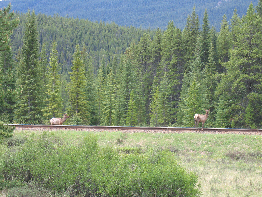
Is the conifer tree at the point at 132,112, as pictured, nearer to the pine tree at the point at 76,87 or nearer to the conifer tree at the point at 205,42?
the pine tree at the point at 76,87

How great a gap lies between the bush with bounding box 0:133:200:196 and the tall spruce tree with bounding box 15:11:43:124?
25.8m

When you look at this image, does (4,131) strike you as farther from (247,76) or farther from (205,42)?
(205,42)

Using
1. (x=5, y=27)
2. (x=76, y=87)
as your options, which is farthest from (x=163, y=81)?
(x=5, y=27)

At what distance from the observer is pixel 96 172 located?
10.3 meters

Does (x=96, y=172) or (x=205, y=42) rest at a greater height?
(x=205, y=42)

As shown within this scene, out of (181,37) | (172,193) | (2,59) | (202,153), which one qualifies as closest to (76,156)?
(172,193)

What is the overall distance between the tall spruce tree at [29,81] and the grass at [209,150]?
17576mm

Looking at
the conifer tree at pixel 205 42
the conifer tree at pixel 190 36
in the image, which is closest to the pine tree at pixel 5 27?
the conifer tree at pixel 205 42

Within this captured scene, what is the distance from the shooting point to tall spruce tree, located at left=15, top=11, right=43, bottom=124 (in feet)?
120

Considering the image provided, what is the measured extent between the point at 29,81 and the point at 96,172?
→ 95.5 ft

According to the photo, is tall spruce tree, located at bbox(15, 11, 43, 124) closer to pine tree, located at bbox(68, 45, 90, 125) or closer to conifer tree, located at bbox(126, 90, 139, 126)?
pine tree, located at bbox(68, 45, 90, 125)

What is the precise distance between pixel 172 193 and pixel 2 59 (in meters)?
34.3

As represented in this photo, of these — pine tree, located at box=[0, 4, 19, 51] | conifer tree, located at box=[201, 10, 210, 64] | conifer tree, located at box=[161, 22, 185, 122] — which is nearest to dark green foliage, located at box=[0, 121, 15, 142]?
pine tree, located at box=[0, 4, 19, 51]

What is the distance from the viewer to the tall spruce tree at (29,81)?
36.7 m
